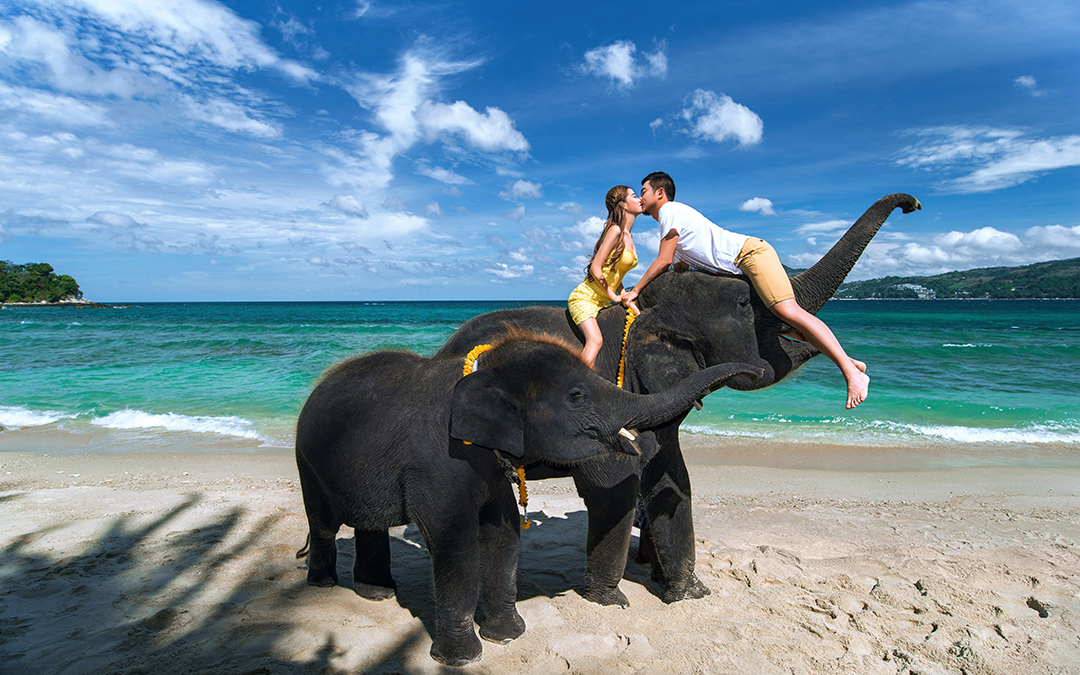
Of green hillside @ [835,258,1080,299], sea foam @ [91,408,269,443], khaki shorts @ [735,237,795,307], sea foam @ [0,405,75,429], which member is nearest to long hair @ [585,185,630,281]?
khaki shorts @ [735,237,795,307]

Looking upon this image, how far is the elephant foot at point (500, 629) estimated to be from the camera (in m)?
3.45

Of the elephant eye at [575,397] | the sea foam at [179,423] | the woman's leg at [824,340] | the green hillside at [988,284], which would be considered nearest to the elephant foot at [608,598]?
the elephant eye at [575,397]

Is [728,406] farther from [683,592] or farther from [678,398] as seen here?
→ [678,398]

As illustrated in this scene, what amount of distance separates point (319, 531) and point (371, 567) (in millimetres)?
458

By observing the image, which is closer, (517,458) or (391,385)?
(517,458)

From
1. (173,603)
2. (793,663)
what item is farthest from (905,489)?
(173,603)

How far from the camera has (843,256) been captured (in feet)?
11.9

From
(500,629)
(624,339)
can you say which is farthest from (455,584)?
(624,339)

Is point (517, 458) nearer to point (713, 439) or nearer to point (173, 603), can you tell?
point (173, 603)

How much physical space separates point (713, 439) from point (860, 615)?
19.9ft

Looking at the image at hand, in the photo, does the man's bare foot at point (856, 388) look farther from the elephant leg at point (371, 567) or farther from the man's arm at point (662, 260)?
the elephant leg at point (371, 567)

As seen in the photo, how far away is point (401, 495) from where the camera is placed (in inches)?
126

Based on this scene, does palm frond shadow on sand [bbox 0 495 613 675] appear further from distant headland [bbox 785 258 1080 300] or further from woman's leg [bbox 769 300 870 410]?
distant headland [bbox 785 258 1080 300]

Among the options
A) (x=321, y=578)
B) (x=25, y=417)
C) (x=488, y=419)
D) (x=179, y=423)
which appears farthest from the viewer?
(x=25, y=417)
